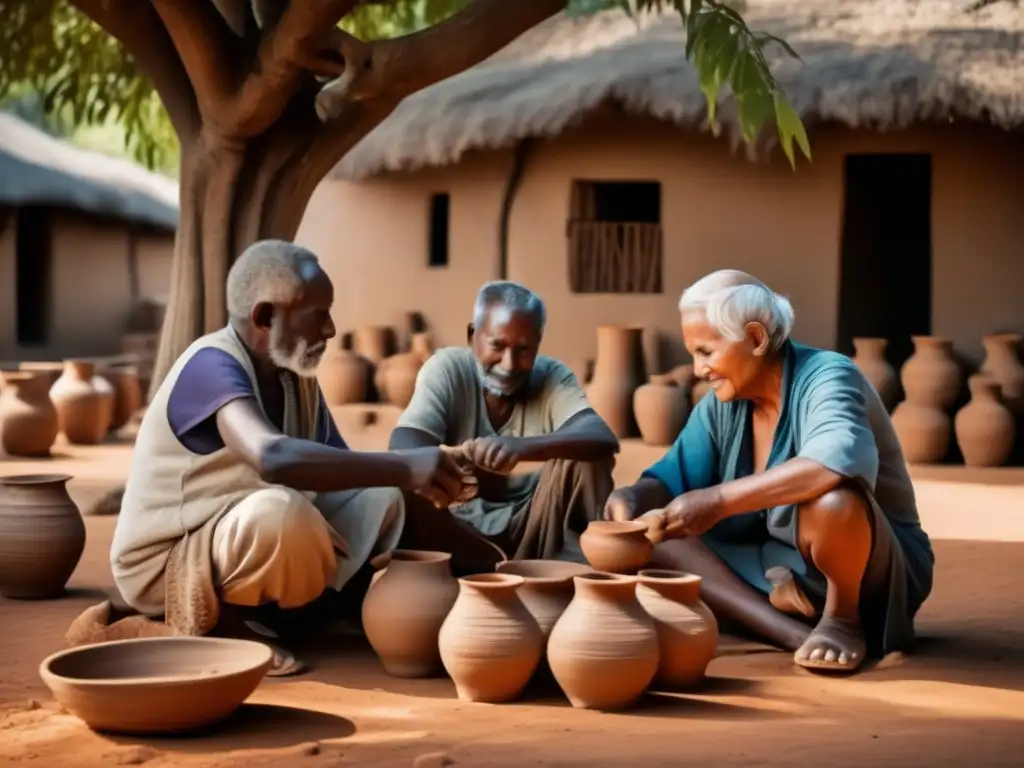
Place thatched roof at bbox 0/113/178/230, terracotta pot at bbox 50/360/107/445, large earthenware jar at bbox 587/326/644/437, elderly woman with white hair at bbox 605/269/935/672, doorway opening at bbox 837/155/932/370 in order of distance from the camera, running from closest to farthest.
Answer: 1. elderly woman with white hair at bbox 605/269/935/672
2. terracotta pot at bbox 50/360/107/445
3. large earthenware jar at bbox 587/326/644/437
4. doorway opening at bbox 837/155/932/370
5. thatched roof at bbox 0/113/178/230

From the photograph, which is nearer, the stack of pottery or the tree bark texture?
the tree bark texture

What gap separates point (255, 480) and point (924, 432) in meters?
7.07

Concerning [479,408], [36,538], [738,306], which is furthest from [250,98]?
[738,306]

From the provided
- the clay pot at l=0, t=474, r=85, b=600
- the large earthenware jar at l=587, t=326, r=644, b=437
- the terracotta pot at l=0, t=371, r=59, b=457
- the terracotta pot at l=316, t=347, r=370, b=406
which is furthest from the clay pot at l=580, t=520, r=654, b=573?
the terracotta pot at l=316, t=347, r=370, b=406

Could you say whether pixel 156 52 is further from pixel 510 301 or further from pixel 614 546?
pixel 614 546

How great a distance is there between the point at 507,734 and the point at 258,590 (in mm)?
956

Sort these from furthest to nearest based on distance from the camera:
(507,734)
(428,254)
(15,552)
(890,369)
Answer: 1. (428,254)
2. (890,369)
3. (15,552)
4. (507,734)

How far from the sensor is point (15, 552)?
18.3ft

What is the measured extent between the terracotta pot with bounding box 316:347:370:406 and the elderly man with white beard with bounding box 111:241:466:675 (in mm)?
7785

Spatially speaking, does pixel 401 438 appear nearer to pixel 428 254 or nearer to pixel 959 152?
pixel 959 152

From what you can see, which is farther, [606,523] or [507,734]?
[606,523]

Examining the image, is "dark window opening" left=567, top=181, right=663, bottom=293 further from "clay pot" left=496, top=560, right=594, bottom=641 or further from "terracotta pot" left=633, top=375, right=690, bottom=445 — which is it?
"clay pot" left=496, top=560, right=594, bottom=641

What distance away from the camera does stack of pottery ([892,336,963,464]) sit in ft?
34.4

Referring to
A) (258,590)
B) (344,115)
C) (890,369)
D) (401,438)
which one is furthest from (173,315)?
(890,369)
